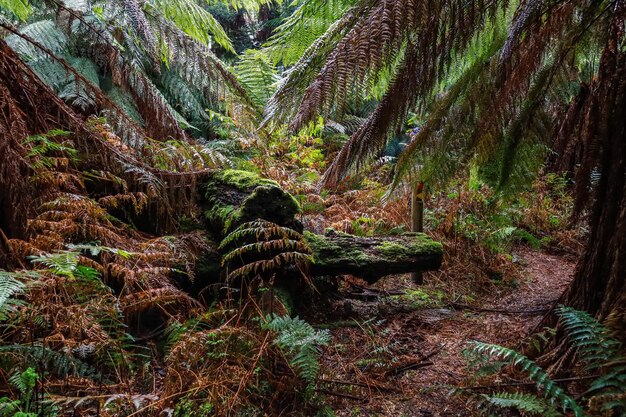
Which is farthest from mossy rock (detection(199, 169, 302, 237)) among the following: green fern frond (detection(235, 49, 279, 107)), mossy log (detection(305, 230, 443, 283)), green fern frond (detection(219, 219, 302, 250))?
green fern frond (detection(235, 49, 279, 107))

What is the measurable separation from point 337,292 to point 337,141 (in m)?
5.04

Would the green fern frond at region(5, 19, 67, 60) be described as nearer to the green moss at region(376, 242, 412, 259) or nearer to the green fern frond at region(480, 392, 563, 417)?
the green moss at region(376, 242, 412, 259)

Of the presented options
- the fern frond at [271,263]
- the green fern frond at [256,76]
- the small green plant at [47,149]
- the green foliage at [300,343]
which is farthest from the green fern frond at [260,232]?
the green fern frond at [256,76]

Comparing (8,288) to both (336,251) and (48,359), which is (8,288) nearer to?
(48,359)

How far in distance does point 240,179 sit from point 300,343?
1.71 m

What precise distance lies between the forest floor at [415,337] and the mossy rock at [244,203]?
35.7 inches

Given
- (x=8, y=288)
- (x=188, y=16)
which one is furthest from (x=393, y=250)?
(x=8, y=288)

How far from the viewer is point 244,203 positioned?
2863mm

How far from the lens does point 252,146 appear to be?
5.73 metres

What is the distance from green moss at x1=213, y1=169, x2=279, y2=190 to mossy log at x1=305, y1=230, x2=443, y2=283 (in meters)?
0.57

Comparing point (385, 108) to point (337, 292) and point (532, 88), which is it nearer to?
point (532, 88)

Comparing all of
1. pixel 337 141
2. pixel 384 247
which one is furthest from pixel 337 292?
pixel 337 141

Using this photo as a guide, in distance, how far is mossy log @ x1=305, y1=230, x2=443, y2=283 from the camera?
10.3 feet

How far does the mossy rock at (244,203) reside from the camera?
9.34 ft
